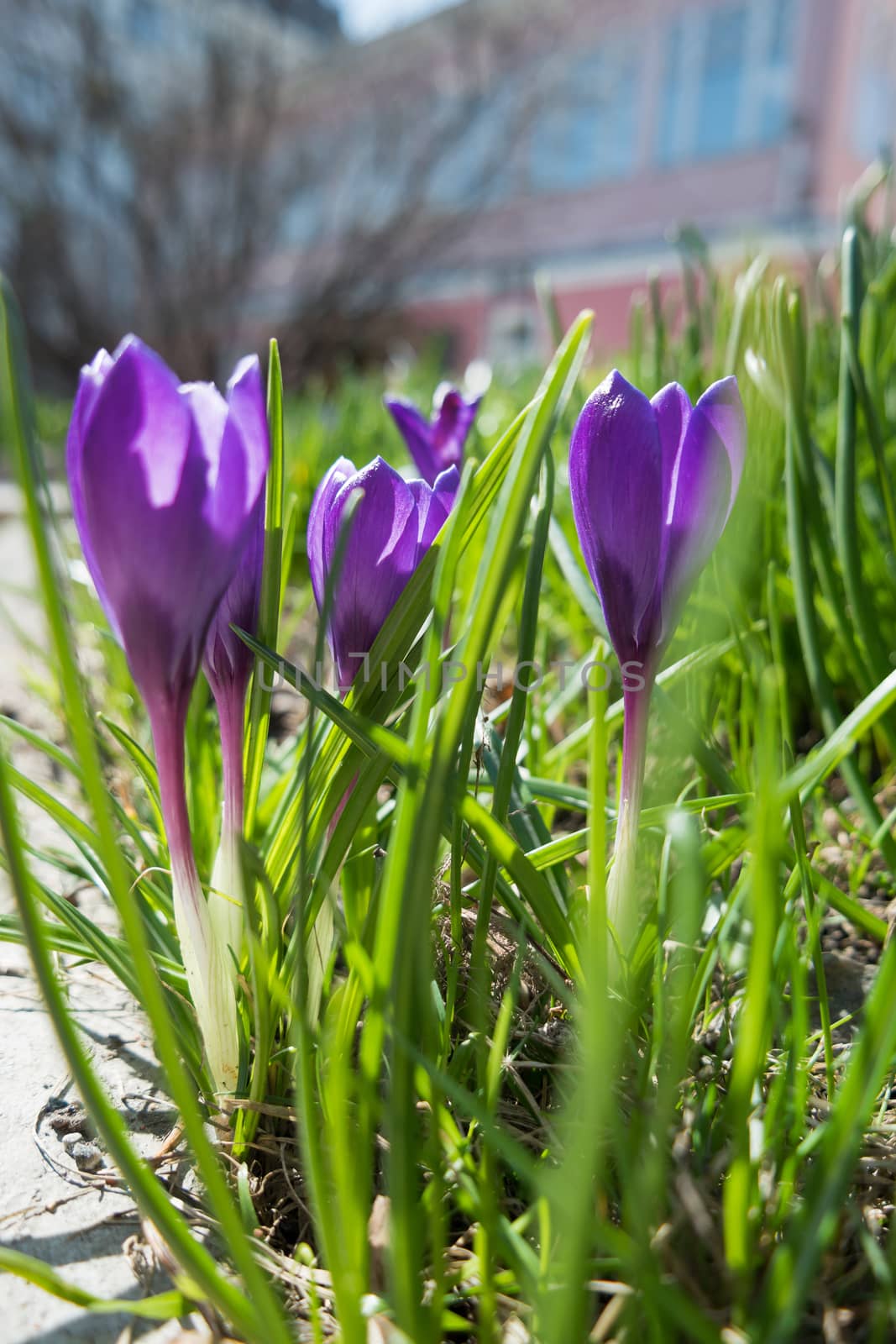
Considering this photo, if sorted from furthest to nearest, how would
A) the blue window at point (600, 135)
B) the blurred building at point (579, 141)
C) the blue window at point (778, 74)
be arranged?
the blue window at point (600, 135)
the blue window at point (778, 74)
the blurred building at point (579, 141)

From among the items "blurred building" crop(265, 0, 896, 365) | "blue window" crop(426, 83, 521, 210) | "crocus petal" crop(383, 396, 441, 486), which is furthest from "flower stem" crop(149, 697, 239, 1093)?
"blue window" crop(426, 83, 521, 210)

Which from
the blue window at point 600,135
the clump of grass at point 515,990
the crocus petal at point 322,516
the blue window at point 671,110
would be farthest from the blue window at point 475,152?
the crocus petal at point 322,516

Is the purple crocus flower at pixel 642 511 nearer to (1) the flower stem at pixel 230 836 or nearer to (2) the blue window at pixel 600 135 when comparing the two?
(1) the flower stem at pixel 230 836

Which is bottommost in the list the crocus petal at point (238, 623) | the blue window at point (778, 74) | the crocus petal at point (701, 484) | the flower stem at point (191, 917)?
the flower stem at point (191, 917)

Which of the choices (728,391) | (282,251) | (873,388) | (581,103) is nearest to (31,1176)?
(728,391)

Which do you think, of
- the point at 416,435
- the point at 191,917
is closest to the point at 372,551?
the point at 191,917

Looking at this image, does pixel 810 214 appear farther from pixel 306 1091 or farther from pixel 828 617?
pixel 306 1091

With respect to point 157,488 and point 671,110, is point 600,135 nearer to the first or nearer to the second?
point 671,110
